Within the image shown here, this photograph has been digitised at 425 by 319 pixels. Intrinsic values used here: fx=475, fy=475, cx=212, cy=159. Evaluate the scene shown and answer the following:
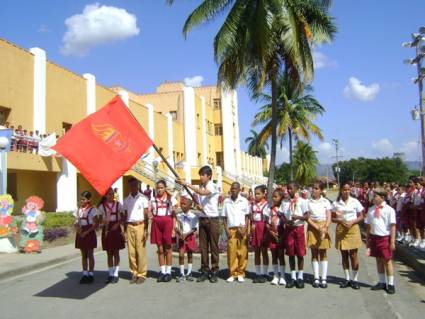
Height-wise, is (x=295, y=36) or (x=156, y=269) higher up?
(x=295, y=36)

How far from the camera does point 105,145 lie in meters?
8.41

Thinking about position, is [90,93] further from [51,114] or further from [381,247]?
[381,247]

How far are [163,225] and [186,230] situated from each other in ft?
1.92

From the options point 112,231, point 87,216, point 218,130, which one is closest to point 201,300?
point 112,231

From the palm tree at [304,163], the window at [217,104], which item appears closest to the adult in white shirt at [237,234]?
the palm tree at [304,163]

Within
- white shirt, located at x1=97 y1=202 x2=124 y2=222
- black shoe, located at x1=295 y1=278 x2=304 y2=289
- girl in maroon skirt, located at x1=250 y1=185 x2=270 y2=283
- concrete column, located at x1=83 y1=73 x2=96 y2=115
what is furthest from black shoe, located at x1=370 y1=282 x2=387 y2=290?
concrete column, located at x1=83 y1=73 x2=96 y2=115

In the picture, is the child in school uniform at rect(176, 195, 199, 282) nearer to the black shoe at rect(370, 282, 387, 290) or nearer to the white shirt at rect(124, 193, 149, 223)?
the white shirt at rect(124, 193, 149, 223)

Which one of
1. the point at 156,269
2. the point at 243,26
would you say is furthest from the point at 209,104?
the point at 156,269

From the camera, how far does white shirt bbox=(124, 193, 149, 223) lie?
8.85m

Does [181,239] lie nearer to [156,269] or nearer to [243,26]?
[156,269]

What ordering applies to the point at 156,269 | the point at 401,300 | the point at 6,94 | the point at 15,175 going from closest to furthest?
the point at 401,300 → the point at 156,269 → the point at 6,94 → the point at 15,175

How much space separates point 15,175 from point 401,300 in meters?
20.2

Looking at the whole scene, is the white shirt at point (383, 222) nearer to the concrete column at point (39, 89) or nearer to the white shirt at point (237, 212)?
the white shirt at point (237, 212)

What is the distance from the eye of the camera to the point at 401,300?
7.48m
